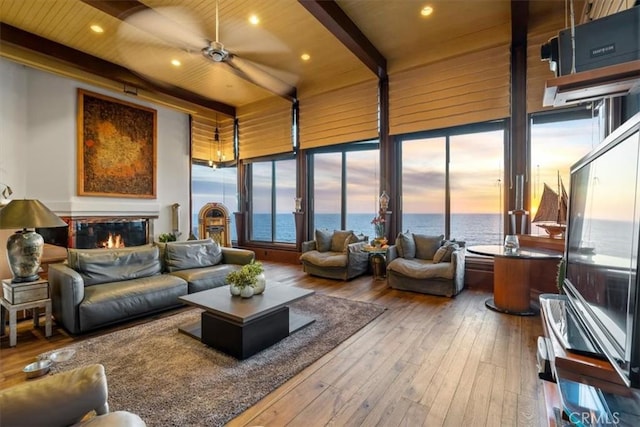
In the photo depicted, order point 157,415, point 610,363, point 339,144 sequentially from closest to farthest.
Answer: point 610,363
point 157,415
point 339,144

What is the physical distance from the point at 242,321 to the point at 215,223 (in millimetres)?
5689

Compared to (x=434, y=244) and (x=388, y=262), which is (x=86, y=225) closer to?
(x=388, y=262)

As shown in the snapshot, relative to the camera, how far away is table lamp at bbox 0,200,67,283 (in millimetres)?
2641

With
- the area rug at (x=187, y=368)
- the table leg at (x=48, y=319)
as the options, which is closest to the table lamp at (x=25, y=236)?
the table leg at (x=48, y=319)

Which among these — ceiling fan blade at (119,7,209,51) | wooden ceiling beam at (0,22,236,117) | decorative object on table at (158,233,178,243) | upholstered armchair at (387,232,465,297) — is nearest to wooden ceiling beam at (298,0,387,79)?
ceiling fan blade at (119,7,209,51)

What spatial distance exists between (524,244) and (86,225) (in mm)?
7634

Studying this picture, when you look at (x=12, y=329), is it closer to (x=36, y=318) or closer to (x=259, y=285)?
(x=36, y=318)

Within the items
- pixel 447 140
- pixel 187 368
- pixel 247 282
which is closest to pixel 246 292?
pixel 247 282

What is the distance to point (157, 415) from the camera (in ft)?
5.71

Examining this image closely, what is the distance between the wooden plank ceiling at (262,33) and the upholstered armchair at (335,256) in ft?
10.1

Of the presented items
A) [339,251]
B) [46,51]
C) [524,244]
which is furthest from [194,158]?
[524,244]

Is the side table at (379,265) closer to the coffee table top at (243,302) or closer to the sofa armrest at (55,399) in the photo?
the coffee table top at (243,302)

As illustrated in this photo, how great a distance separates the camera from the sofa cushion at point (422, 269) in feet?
13.2

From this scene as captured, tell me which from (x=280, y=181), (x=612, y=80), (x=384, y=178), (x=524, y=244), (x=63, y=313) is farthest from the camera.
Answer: (x=280, y=181)
